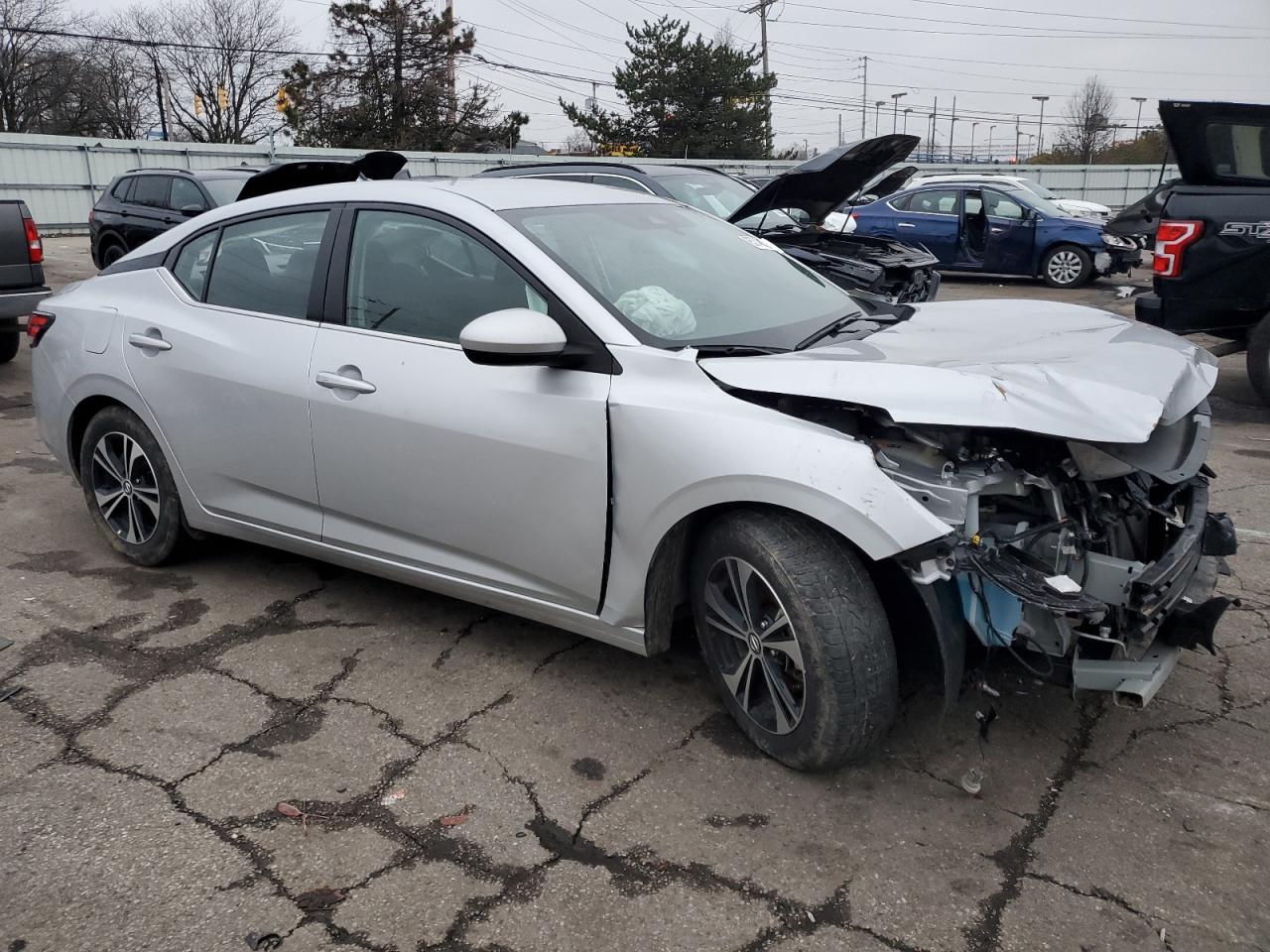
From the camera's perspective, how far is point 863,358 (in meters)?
2.97

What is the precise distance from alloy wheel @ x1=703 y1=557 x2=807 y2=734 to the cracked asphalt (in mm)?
184

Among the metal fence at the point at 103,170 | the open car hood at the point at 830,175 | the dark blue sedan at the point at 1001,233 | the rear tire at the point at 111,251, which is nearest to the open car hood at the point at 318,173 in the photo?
the open car hood at the point at 830,175

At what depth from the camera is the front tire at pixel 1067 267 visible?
15125mm

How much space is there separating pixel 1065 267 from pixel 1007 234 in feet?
3.14

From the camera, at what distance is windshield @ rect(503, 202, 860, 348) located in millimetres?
3264

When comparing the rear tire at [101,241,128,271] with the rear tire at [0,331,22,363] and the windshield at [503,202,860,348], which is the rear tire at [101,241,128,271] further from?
the windshield at [503,202,860,348]

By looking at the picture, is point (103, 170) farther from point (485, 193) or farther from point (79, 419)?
point (485, 193)

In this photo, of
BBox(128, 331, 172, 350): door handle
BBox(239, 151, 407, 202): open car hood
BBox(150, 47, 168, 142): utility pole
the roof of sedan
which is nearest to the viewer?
the roof of sedan

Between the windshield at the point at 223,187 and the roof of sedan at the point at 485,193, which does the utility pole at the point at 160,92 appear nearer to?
the windshield at the point at 223,187

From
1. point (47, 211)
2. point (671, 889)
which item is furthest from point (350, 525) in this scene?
point (47, 211)

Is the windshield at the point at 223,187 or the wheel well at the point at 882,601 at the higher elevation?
the windshield at the point at 223,187

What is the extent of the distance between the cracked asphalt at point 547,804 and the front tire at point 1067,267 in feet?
40.5

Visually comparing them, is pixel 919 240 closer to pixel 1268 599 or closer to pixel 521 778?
pixel 1268 599

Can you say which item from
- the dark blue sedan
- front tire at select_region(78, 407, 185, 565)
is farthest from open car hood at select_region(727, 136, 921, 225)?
the dark blue sedan
